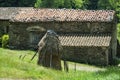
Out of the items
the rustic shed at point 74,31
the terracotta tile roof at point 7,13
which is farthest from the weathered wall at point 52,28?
the terracotta tile roof at point 7,13

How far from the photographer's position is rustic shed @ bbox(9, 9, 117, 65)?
128ft

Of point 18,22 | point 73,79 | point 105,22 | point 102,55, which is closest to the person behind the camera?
point 73,79

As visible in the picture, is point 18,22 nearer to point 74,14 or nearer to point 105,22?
point 74,14

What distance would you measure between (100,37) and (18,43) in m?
9.66

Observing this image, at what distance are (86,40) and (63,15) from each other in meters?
4.97

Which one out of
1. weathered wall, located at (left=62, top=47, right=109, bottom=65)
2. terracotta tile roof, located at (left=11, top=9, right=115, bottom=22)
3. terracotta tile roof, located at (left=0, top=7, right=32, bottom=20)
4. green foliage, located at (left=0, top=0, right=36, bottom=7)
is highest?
terracotta tile roof, located at (left=11, top=9, right=115, bottom=22)

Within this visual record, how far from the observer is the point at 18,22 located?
1730 inches

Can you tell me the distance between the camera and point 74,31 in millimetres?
42062

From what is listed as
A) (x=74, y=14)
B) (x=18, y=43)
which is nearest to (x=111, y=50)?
(x=74, y=14)

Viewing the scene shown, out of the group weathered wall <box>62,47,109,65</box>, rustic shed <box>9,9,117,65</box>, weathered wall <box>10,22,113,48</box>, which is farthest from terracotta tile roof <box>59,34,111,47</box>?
weathered wall <box>10,22,113,48</box>

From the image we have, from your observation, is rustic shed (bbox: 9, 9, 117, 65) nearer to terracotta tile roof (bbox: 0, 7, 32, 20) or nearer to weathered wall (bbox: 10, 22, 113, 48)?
weathered wall (bbox: 10, 22, 113, 48)

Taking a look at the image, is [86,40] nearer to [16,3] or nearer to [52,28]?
[52,28]

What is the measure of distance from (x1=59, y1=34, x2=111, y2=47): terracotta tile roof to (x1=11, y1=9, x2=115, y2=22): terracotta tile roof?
2.00 metres

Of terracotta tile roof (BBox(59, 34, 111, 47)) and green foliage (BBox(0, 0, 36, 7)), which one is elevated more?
terracotta tile roof (BBox(59, 34, 111, 47))
